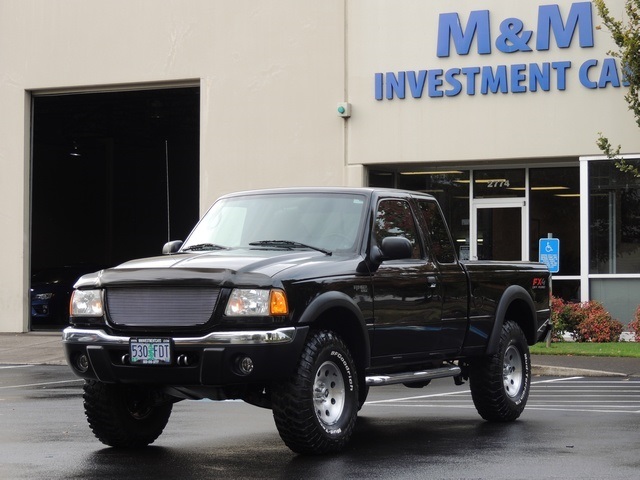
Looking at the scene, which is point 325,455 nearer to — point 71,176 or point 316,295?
point 316,295

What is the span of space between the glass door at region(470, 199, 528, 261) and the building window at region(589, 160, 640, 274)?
1510 mm

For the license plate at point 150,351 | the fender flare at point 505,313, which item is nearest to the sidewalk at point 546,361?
the fender flare at point 505,313

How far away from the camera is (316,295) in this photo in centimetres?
922

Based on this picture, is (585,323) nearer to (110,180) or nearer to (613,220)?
(613,220)

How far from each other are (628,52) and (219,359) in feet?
47.2

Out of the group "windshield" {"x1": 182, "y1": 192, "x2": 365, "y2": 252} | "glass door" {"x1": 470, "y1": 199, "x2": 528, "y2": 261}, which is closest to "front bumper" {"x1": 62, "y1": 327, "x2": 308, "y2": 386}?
"windshield" {"x1": 182, "y1": 192, "x2": 365, "y2": 252}

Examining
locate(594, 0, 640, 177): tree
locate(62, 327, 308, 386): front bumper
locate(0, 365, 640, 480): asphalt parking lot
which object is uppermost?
locate(594, 0, 640, 177): tree

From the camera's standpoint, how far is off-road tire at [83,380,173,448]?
9.64 m

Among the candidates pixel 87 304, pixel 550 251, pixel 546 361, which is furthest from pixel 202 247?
pixel 550 251

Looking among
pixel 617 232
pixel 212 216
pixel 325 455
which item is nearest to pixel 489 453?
pixel 325 455

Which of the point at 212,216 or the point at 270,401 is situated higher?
the point at 212,216

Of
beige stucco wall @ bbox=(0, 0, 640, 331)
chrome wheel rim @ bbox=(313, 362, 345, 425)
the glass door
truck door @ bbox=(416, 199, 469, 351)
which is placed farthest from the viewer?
the glass door

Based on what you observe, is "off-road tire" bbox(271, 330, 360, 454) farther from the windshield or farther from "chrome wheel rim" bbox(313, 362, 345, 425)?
the windshield

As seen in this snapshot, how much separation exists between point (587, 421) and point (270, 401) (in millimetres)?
3545
